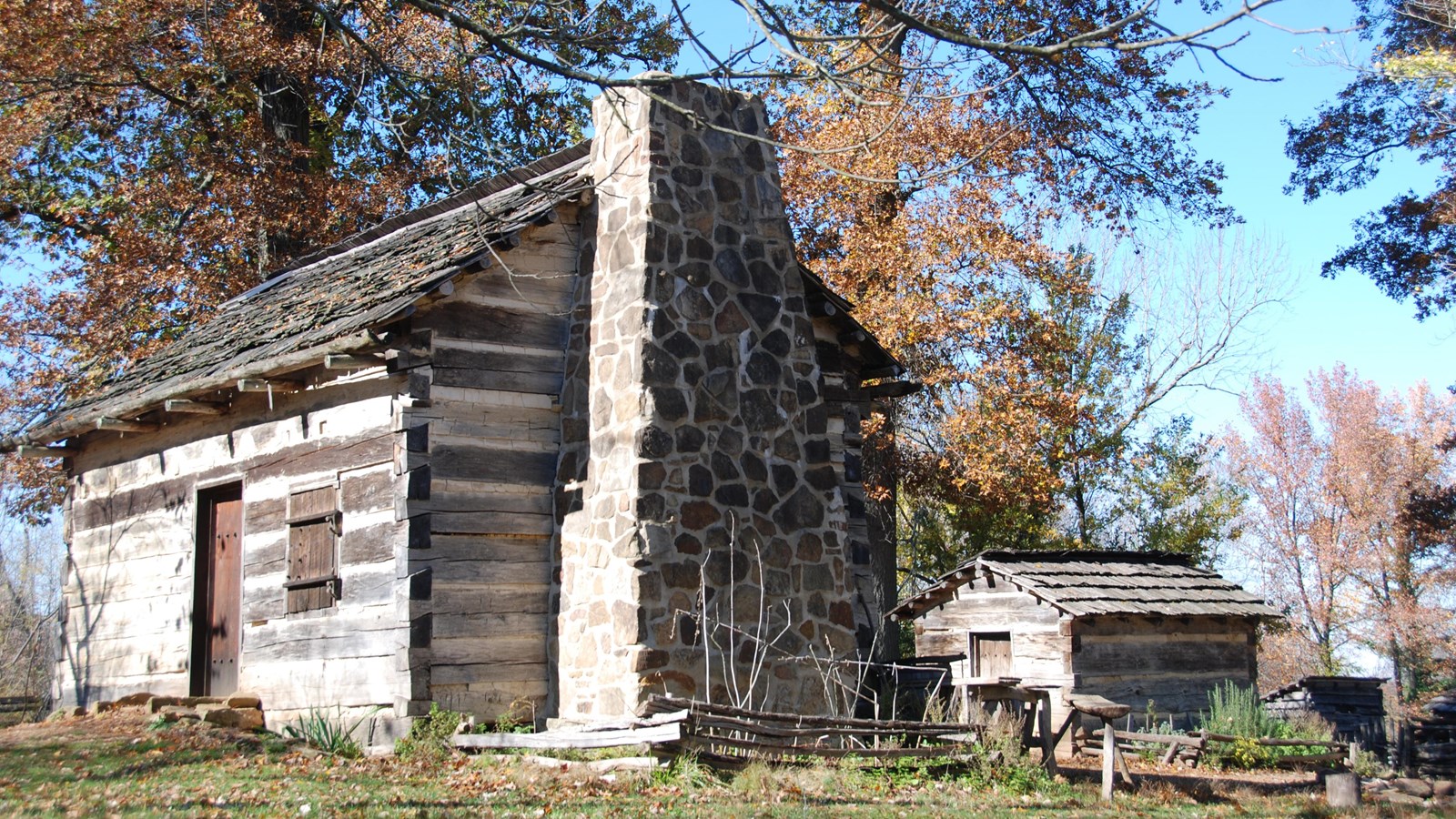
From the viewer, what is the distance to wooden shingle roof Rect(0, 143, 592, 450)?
39.5 ft

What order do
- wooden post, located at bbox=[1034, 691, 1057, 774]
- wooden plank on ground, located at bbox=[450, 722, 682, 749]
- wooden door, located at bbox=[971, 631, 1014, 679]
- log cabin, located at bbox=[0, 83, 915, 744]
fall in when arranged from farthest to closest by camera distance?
wooden door, located at bbox=[971, 631, 1014, 679], log cabin, located at bbox=[0, 83, 915, 744], wooden post, located at bbox=[1034, 691, 1057, 774], wooden plank on ground, located at bbox=[450, 722, 682, 749]

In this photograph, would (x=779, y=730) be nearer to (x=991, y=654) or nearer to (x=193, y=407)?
(x=193, y=407)

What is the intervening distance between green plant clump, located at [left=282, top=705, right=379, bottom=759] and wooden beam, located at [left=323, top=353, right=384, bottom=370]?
306 centimetres

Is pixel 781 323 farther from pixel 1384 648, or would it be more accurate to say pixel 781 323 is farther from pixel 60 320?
pixel 1384 648

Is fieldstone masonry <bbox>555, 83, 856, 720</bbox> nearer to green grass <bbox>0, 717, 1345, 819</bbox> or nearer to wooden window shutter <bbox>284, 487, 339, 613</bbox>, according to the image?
green grass <bbox>0, 717, 1345, 819</bbox>

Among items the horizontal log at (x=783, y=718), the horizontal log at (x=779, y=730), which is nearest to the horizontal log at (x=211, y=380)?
the horizontal log at (x=783, y=718)

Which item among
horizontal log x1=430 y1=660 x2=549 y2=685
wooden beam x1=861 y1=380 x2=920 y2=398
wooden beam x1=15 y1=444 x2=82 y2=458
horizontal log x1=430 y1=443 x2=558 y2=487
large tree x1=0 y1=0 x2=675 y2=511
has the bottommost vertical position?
horizontal log x1=430 y1=660 x2=549 y2=685

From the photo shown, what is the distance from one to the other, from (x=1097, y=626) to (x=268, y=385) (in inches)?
450

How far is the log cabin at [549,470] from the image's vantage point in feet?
38.0

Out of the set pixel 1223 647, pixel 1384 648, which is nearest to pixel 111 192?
pixel 1223 647

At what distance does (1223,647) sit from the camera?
1959cm

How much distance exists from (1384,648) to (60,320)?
35.2 metres

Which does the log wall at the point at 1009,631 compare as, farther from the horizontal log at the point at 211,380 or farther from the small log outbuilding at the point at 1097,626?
the horizontal log at the point at 211,380

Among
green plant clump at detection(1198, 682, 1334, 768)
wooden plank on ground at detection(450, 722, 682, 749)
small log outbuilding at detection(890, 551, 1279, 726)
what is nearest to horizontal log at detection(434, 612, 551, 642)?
wooden plank on ground at detection(450, 722, 682, 749)
